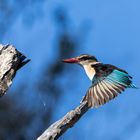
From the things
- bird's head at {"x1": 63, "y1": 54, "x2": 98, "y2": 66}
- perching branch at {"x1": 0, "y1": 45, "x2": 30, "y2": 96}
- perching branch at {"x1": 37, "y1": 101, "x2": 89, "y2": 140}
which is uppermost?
bird's head at {"x1": 63, "y1": 54, "x2": 98, "y2": 66}

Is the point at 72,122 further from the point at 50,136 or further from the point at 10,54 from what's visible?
the point at 10,54

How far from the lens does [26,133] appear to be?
23.2ft

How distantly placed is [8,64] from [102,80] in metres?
1.27

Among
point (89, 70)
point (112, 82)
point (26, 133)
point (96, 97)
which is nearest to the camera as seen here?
point (96, 97)

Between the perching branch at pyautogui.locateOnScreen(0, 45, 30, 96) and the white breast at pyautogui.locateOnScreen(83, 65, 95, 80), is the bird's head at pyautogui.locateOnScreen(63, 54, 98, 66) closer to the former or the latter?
the white breast at pyautogui.locateOnScreen(83, 65, 95, 80)

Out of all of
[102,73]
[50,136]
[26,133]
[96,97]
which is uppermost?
[26,133]

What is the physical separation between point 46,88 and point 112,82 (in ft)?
6.37

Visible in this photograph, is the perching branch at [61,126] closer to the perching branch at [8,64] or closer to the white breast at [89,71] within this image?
the perching branch at [8,64]

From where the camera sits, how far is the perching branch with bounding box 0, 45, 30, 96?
164 inches

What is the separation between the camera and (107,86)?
5.21m

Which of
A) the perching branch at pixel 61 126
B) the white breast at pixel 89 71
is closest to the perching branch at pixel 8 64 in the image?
the perching branch at pixel 61 126

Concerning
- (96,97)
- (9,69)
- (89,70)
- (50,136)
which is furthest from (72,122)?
(89,70)

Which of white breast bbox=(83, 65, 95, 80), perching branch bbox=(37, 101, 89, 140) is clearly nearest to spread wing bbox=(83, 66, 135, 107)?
white breast bbox=(83, 65, 95, 80)

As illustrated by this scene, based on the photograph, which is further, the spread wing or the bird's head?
the bird's head
